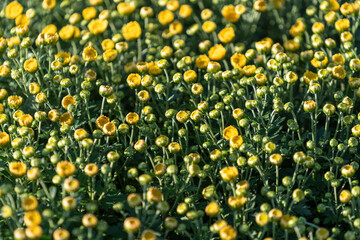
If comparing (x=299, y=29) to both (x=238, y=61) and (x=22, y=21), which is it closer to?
(x=238, y=61)

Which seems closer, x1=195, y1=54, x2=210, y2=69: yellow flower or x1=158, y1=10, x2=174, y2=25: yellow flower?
x1=195, y1=54, x2=210, y2=69: yellow flower

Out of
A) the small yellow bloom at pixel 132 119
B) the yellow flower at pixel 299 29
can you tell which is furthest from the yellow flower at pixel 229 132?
the yellow flower at pixel 299 29

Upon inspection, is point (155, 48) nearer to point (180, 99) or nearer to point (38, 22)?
point (180, 99)

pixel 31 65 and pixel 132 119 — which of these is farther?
pixel 31 65

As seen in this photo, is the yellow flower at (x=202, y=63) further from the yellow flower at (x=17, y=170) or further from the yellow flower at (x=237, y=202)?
the yellow flower at (x=17, y=170)

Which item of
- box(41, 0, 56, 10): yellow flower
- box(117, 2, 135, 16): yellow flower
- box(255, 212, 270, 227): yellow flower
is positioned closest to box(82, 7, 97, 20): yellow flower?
box(117, 2, 135, 16): yellow flower

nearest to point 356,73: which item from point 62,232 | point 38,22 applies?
point 62,232

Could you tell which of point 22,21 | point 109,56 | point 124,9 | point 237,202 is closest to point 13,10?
point 22,21

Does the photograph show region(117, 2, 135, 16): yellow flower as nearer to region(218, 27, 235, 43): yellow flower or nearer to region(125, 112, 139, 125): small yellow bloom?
region(218, 27, 235, 43): yellow flower
